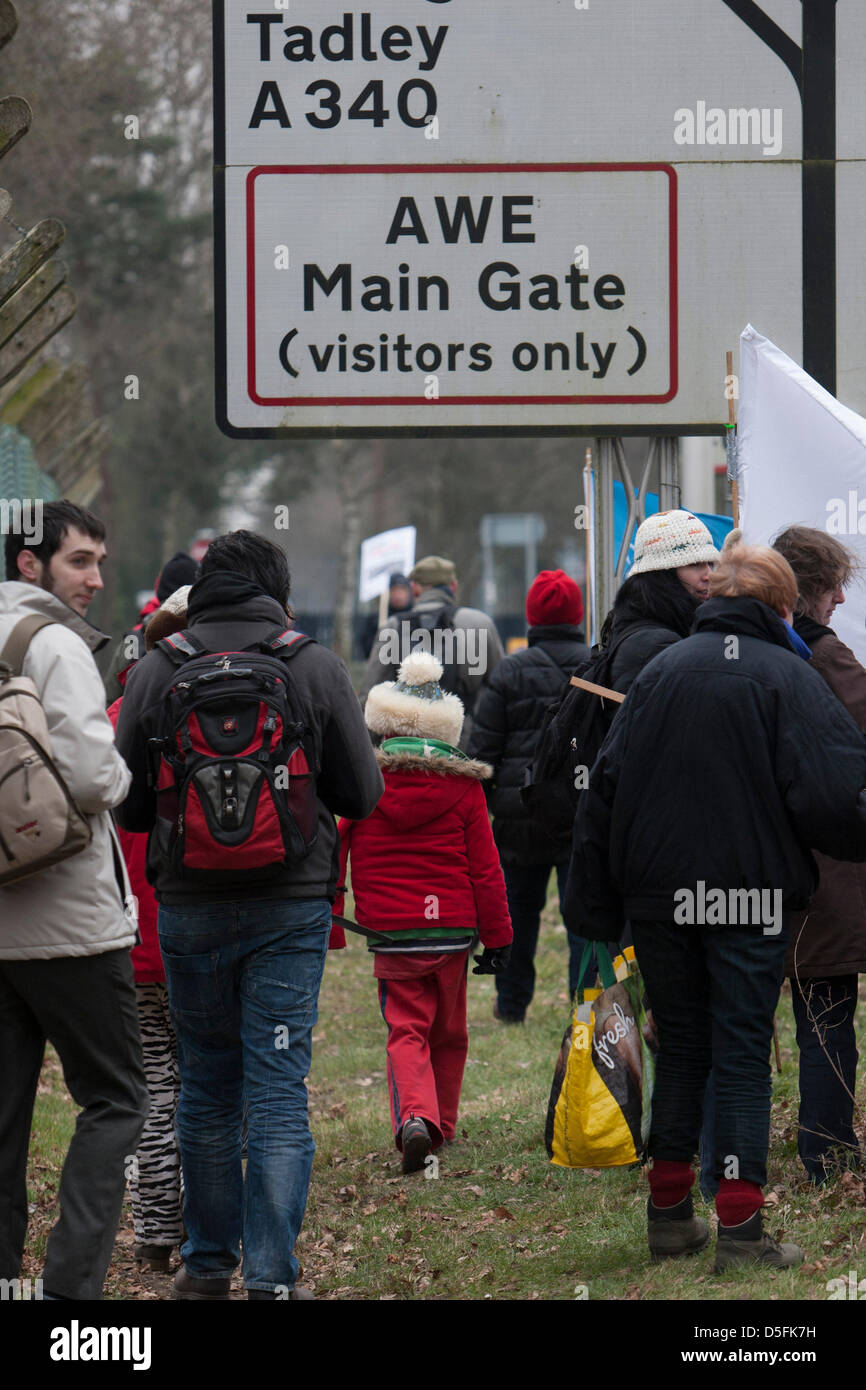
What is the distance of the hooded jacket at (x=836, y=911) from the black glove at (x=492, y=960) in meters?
1.59

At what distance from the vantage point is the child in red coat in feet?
21.5

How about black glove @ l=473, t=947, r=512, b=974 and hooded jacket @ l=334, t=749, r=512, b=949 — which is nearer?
hooded jacket @ l=334, t=749, r=512, b=949

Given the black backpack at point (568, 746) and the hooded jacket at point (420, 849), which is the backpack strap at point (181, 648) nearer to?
the black backpack at point (568, 746)

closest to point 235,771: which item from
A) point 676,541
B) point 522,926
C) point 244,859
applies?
point 244,859

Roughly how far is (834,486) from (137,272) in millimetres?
30974

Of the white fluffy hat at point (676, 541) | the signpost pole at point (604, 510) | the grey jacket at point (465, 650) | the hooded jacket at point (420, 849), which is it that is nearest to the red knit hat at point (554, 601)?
the signpost pole at point (604, 510)

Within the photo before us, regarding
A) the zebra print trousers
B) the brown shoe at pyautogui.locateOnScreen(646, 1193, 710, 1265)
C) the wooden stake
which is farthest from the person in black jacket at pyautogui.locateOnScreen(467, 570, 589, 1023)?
the brown shoe at pyautogui.locateOnScreen(646, 1193, 710, 1265)

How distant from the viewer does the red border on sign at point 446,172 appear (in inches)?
251

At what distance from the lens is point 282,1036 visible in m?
4.75

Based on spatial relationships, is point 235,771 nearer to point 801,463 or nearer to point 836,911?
point 836,911

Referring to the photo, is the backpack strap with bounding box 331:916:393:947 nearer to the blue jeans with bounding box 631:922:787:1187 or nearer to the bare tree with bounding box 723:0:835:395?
the blue jeans with bounding box 631:922:787:1187

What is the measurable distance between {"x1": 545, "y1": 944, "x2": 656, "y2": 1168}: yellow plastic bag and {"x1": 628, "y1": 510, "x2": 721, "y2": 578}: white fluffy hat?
1.30 metres

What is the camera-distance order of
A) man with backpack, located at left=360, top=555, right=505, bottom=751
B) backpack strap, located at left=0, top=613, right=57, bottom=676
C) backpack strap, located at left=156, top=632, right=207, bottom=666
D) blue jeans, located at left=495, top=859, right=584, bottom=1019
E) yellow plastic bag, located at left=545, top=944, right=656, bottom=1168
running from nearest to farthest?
backpack strap, located at left=0, top=613, right=57, bottom=676
backpack strap, located at left=156, top=632, right=207, bottom=666
yellow plastic bag, located at left=545, top=944, right=656, bottom=1168
blue jeans, located at left=495, top=859, right=584, bottom=1019
man with backpack, located at left=360, top=555, right=505, bottom=751
